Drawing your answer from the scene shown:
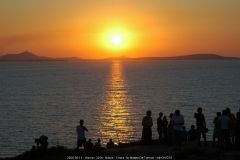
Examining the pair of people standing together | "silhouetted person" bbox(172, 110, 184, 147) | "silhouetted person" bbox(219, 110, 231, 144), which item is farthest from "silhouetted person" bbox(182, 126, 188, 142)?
"silhouetted person" bbox(219, 110, 231, 144)

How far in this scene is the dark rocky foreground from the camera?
703 inches

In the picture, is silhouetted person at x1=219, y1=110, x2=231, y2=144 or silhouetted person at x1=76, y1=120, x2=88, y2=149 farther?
silhouetted person at x1=76, y1=120, x2=88, y2=149

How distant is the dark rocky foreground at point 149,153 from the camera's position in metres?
17.8

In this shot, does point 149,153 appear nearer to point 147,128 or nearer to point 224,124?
point 147,128

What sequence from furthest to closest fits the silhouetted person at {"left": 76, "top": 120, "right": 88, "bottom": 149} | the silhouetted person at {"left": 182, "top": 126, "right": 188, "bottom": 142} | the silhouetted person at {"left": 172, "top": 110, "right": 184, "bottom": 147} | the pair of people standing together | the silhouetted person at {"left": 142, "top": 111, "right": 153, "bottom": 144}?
the silhouetted person at {"left": 182, "top": 126, "right": 188, "bottom": 142}
the silhouetted person at {"left": 142, "top": 111, "right": 153, "bottom": 144}
the silhouetted person at {"left": 76, "top": 120, "right": 88, "bottom": 149}
the pair of people standing together
the silhouetted person at {"left": 172, "top": 110, "right": 184, "bottom": 147}

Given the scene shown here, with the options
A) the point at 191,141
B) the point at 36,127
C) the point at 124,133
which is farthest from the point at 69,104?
the point at 191,141

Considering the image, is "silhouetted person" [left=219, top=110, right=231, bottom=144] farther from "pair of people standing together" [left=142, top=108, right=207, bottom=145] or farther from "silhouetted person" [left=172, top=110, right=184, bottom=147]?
"silhouetted person" [left=172, top=110, right=184, bottom=147]

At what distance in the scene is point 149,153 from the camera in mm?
18734

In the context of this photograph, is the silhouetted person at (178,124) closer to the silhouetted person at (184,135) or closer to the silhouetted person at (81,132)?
the silhouetted person at (184,135)

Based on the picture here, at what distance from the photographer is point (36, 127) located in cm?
5559

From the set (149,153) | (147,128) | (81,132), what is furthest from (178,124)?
(81,132)

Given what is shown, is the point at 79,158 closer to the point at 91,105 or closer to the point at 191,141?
the point at 191,141

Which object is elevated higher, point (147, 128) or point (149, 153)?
point (147, 128)

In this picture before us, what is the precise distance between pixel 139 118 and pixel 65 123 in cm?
1017
